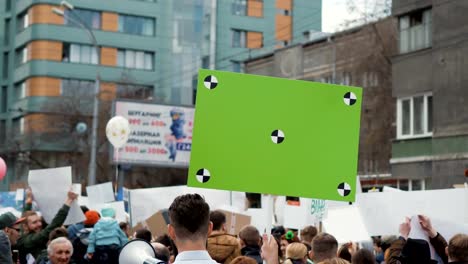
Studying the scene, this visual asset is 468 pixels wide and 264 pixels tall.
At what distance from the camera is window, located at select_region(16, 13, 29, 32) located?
71938mm

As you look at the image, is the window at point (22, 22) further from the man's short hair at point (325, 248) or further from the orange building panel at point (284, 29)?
the man's short hair at point (325, 248)

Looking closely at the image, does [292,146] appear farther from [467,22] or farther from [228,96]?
[467,22]

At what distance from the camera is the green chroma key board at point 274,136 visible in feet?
23.8

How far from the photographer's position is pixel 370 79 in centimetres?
3953

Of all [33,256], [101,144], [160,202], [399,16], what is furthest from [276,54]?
[33,256]

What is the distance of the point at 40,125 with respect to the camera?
67125 millimetres

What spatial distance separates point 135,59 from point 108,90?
1182cm

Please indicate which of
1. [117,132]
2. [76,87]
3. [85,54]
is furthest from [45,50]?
[117,132]

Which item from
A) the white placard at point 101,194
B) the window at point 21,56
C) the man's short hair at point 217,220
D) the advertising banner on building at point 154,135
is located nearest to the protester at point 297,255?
the man's short hair at point 217,220

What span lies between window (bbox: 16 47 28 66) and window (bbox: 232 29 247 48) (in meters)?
15.9

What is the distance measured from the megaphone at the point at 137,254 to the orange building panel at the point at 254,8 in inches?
2819

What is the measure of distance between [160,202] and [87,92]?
54.6 metres

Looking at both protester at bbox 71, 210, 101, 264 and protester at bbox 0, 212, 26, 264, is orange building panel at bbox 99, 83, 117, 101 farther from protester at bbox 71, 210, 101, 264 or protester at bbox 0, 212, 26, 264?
protester at bbox 0, 212, 26, 264

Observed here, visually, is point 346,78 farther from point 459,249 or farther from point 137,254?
point 137,254
